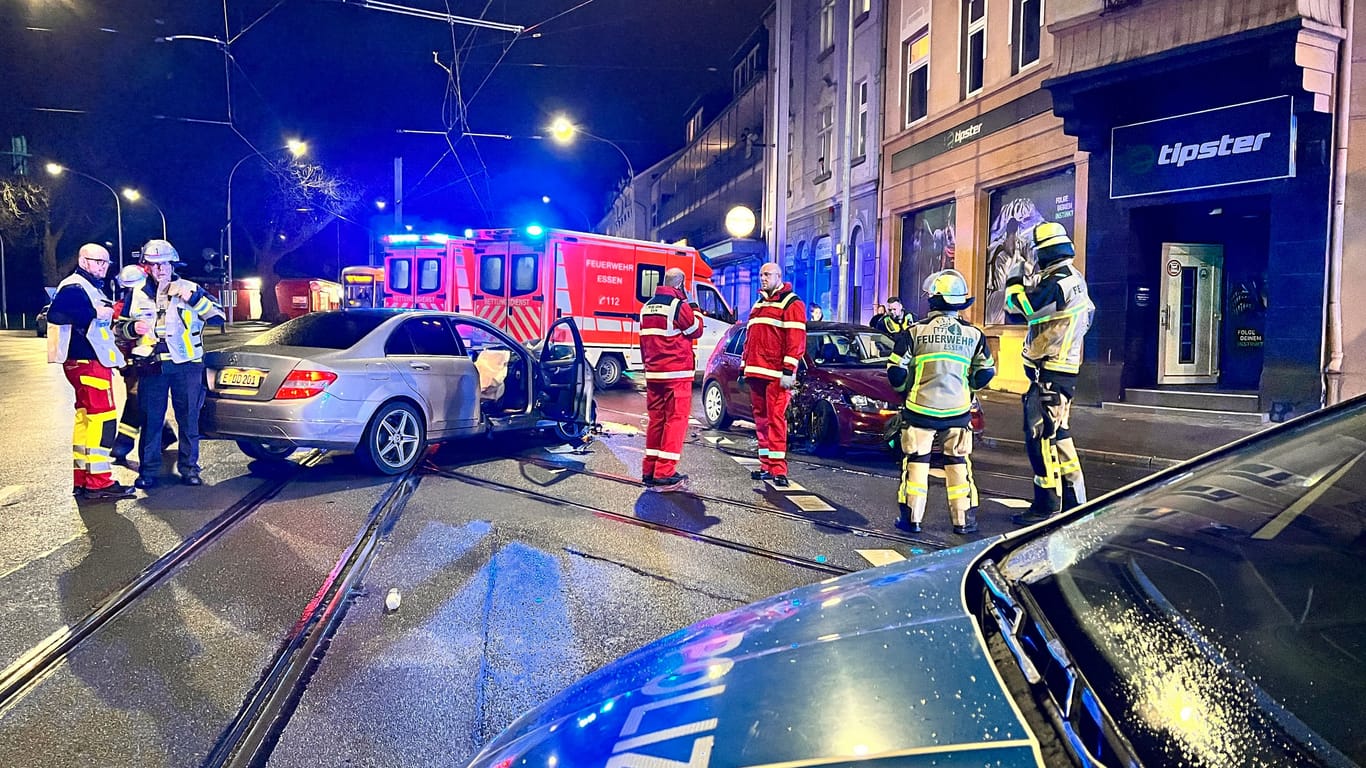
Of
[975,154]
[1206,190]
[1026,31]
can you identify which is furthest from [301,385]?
[1026,31]

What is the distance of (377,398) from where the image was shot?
7.04 meters

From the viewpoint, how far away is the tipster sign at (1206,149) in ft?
35.1

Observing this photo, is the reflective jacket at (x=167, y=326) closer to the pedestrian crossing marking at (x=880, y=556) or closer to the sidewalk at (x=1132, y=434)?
the pedestrian crossing marking at (x=880, y=556)

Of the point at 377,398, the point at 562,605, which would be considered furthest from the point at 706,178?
the point at 562,605

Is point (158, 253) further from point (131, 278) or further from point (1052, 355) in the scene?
point (1052, 355)

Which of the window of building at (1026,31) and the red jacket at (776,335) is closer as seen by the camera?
the red jacket at (776,335)

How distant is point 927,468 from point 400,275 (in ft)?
43.5

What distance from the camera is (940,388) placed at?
17.7 ft

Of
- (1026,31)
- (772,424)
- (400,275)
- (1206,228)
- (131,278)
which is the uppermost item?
(1026,31)

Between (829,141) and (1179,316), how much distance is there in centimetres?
1184

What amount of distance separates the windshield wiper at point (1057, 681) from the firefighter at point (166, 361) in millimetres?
6953

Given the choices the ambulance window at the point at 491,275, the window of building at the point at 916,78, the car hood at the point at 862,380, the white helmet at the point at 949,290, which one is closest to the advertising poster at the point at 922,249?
the window of building at the point at 916,78

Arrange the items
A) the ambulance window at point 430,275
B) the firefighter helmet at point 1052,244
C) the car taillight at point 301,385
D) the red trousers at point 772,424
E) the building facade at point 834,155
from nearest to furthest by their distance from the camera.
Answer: the firefighter helmet at point 1052,244, the car taillight at point 301,385, the red trousers at point 772,424, the ambulance window at point 430,275, the building facade at point 834,155

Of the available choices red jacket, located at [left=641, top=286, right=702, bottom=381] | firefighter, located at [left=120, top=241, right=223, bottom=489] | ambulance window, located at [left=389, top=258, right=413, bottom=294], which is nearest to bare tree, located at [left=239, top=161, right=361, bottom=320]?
ambulance window, located at [left=389, top=258, right=413, bottom=294]
